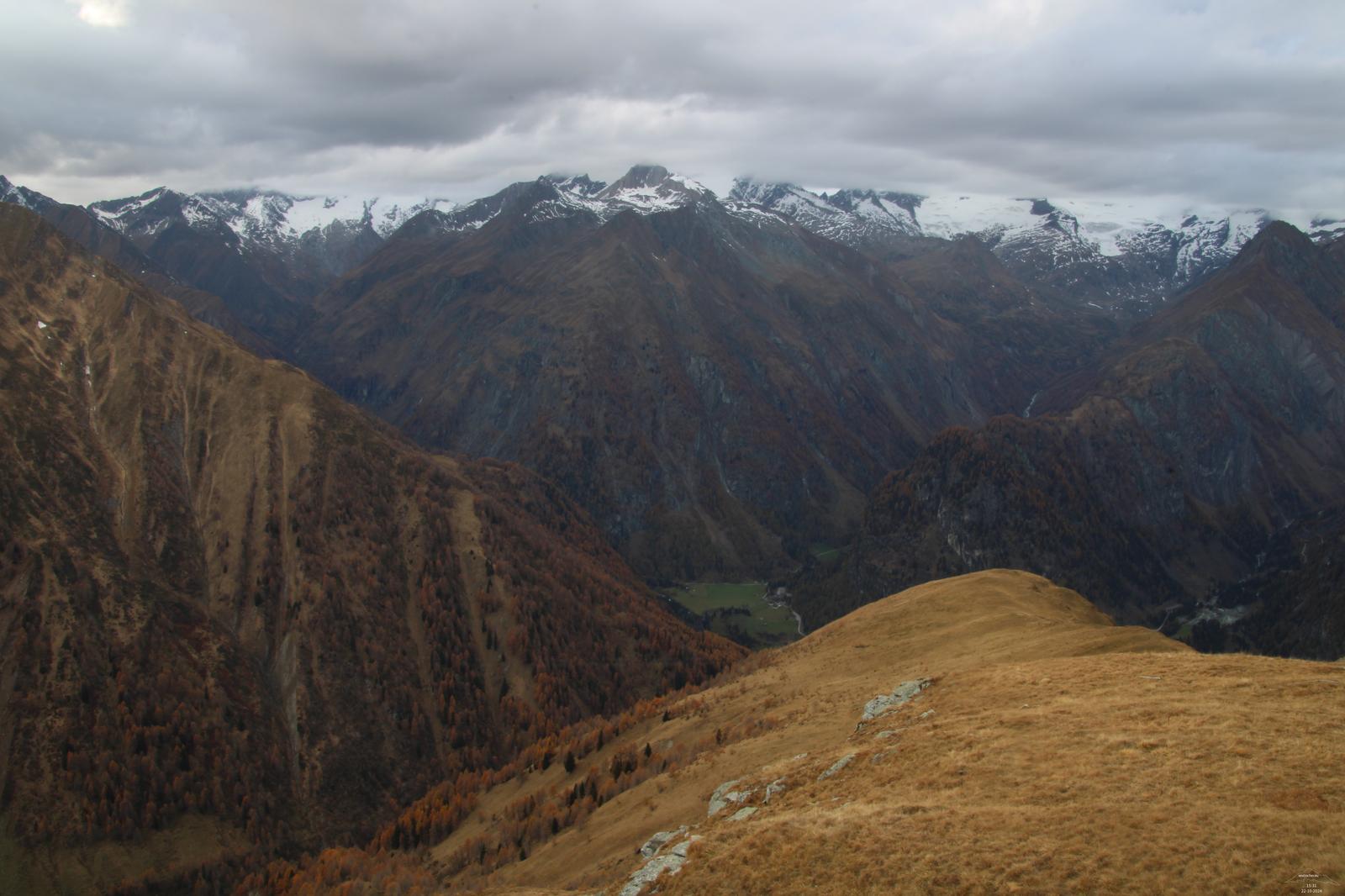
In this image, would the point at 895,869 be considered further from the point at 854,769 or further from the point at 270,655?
the point at 270,655

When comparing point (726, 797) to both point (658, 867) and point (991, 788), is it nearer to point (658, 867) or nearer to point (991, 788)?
point (658, 867)

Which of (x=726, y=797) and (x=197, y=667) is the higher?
(x=726, y=797)

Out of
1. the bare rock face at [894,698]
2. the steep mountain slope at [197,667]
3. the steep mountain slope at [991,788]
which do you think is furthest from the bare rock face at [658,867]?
the steep mountain slope at [197,667]

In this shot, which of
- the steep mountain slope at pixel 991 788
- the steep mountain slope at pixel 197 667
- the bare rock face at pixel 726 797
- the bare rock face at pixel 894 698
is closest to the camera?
the steep mountain slope at pixel 991 788

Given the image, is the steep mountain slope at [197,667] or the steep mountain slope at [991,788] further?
the steep mountain slope at [197,667]

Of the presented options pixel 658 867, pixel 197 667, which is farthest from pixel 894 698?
pixel 197 667

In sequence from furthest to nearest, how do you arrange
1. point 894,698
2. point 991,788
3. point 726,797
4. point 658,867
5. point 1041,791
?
point 894,698 → point 726,797 → point 658,867 → point 991,788 → point 1041,791

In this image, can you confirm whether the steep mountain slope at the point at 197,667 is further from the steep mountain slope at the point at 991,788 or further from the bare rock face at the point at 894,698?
the bare rock face at the point at 894,698
